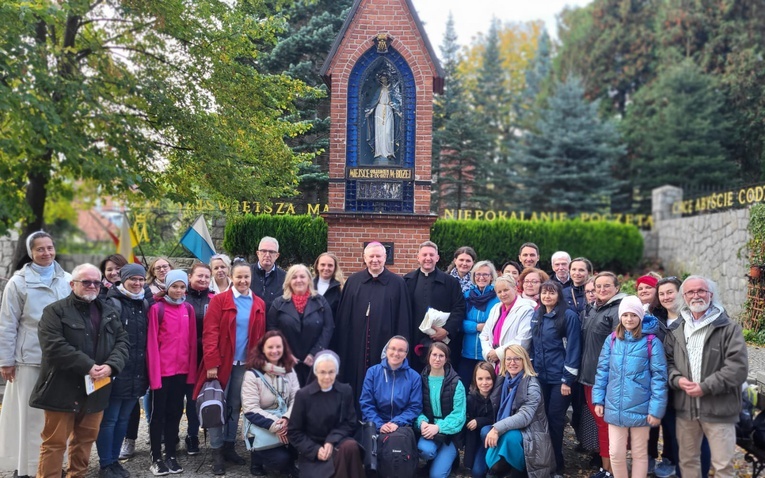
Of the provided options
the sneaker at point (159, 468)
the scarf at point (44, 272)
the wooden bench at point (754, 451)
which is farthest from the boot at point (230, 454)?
the wooden bench at point (754, 451)

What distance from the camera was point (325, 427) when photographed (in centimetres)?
501

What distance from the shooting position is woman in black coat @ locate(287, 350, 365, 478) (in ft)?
16.1

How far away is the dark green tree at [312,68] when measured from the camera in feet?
37.9

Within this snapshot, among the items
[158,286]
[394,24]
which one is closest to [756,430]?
[158,286]

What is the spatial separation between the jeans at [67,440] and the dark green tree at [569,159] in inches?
732

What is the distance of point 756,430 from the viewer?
197 inches

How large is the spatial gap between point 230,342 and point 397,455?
5.50 ft

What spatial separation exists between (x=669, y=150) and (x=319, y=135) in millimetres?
14373

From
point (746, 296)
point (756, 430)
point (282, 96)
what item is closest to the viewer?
point (756, 430)

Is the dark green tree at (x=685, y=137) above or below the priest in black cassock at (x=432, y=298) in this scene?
above

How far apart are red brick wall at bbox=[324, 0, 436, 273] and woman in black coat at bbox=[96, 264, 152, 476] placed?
417cm

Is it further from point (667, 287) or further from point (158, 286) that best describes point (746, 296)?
point (158, 286)

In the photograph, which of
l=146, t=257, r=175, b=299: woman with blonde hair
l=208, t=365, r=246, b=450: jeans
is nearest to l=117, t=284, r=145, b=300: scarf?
l=146, t=257, r=175, b=299: woman with blonde hair

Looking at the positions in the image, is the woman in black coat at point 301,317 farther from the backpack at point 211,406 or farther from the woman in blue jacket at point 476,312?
the woman in blue jacket at point 476,312
